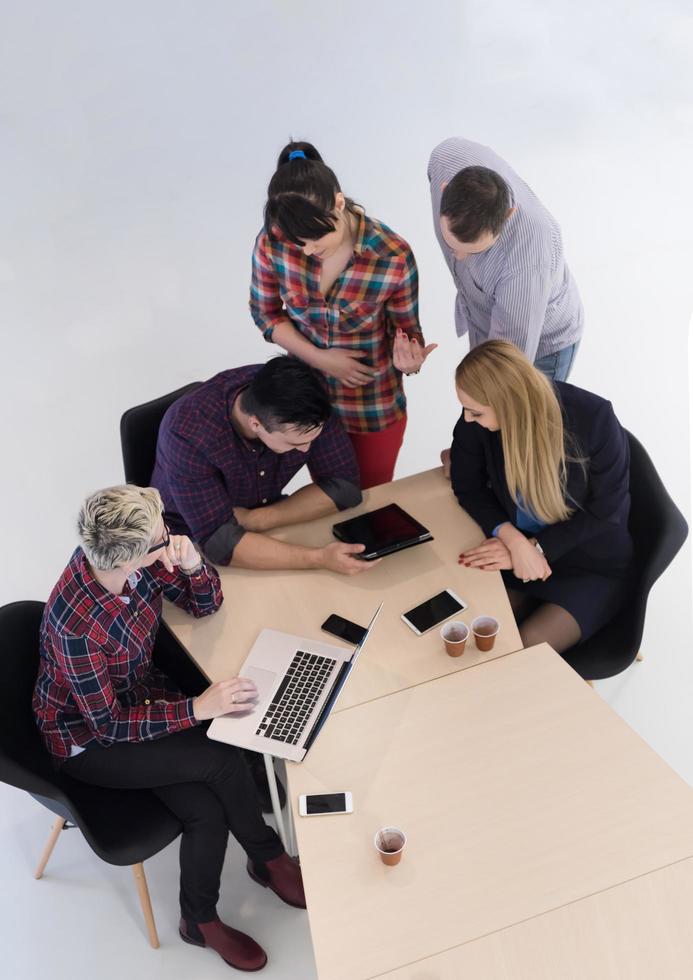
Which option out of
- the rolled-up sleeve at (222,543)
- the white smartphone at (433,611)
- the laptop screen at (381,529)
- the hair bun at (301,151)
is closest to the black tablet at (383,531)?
the laptop screen at (381,529)

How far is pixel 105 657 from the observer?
7.87 feet

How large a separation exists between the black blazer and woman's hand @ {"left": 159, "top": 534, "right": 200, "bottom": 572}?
955 mm

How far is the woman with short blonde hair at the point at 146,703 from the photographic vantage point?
2.31 meters

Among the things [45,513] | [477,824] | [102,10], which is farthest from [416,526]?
[102,10]

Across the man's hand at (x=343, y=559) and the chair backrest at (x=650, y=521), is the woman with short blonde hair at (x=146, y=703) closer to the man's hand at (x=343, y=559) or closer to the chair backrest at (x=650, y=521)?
the man's hand at (x=343, y=559)

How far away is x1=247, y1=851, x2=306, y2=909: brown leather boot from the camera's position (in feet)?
9.22

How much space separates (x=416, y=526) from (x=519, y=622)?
0.52 metres

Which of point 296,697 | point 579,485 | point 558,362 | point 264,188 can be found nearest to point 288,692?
point 296,697

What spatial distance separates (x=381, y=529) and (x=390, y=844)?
1076 mm

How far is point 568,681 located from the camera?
2463 millimetres

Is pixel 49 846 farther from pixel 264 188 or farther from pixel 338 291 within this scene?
pixel 264 188

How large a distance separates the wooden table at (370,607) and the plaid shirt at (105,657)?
0.10 m

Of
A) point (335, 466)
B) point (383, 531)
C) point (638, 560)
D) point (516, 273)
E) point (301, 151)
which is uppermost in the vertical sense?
point (301, 151)

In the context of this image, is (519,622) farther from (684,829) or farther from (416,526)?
(684,829)
